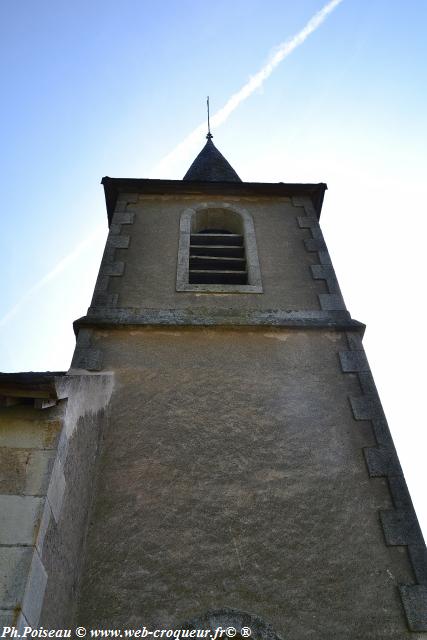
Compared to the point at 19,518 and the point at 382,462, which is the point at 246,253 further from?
the point at 19,518

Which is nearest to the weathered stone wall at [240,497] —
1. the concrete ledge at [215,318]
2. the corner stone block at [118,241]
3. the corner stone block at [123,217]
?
the concrete ledge at [215,318]

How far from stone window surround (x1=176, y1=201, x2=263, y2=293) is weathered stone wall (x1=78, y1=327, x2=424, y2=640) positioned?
96 cm

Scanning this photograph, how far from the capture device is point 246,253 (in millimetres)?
6910

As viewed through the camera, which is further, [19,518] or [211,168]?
[211,168]

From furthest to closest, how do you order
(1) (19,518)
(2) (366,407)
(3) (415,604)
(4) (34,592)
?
1. (2) (366,407)
2. (3) (415,604)
3. (1) (19,518)
4. (4) (34,592)

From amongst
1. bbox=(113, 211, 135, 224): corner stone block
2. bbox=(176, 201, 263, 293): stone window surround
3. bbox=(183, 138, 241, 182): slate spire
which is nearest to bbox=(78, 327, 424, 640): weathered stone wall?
bbox=(176, 201, 263, 293): stone window surround

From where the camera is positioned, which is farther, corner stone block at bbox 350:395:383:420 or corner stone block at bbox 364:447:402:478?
corner stone block at bbox 350:395:383:420

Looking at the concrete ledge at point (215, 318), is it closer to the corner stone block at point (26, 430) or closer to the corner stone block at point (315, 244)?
the corner stone block at point (315, 244)

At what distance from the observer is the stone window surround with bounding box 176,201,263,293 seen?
239 inches

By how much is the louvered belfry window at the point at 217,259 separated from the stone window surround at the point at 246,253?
115mm

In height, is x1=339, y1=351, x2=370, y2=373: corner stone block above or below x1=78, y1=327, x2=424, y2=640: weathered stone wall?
above

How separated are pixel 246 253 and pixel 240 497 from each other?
12.0 ft

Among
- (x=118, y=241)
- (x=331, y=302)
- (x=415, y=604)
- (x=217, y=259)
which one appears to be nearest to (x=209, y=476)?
(x=415, y=604)

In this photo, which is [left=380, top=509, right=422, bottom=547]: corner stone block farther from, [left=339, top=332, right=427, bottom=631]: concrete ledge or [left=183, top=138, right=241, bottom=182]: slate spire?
[left=183, top=138, right=241, bottom=182]: slate spire
